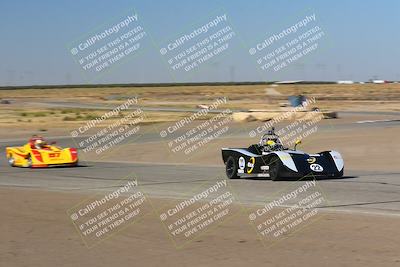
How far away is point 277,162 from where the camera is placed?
714 inches

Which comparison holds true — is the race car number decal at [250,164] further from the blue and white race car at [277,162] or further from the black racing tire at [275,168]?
the black racing tire at [275,168]

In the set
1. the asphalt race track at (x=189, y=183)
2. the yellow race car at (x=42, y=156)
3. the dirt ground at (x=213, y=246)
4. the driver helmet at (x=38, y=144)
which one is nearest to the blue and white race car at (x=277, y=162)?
the asphalt race track at (x=189, y=183)

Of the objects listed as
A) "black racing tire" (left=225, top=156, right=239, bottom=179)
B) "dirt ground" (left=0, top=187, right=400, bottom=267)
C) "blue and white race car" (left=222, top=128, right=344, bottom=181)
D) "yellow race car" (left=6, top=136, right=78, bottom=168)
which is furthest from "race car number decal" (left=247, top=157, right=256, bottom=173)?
"yellow race car" (left=6, top=136, right=78, bottom=168)

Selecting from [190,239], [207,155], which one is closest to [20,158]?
[207,155]

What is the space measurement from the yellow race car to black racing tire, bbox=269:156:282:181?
9.12 m

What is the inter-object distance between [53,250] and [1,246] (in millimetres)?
859

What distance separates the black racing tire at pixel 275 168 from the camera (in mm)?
18062

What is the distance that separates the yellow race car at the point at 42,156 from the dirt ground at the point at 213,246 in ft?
41.2

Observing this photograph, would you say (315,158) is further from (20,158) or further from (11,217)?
(20,158)

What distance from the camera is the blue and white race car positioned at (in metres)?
18.1

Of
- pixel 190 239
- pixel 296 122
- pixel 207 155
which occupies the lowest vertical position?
pixel 296 122

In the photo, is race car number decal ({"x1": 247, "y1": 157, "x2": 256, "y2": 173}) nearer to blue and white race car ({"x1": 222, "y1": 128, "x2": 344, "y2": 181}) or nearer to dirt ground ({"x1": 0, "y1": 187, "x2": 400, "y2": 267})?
blue and white race car ({"x1": 222, "y1": 128, "x2": 344, "y2": 181})

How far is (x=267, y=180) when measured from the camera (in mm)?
18906

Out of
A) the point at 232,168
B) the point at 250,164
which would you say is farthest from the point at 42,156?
the point at 250,164
